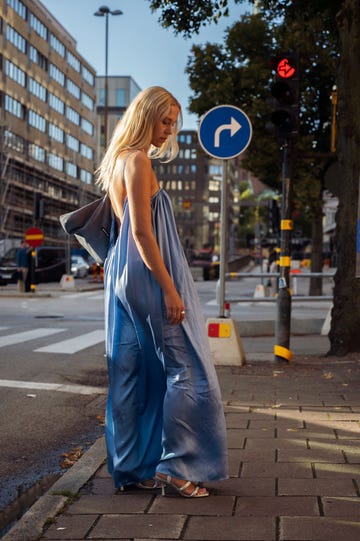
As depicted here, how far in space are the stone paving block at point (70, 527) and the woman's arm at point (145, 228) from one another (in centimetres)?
92

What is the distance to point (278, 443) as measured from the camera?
194 inches

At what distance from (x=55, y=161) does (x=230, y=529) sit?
7297 centimetres

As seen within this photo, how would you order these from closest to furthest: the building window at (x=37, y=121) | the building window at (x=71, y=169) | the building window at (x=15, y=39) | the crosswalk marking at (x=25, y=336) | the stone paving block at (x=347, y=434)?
the stone paving block at (x=347, y=434)
the crosswalk marking at (x=25, y=336)
the building window at (x=15, y=39)
the building window at (x=37, y=121)
the building window at (x=71, y=169)

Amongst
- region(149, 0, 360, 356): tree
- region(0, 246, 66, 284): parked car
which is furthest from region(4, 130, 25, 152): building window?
region(149, 0, 360, 356): tree

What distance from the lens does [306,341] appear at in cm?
1278

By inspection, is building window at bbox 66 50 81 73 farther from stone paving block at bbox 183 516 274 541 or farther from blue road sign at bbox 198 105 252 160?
stone paving block at bbox 183 516 274 541

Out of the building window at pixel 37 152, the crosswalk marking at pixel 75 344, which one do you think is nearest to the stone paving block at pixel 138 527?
the crosswalk marking at pixel 75 344

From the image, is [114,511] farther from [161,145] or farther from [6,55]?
[6,55]

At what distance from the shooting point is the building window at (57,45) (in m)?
72.9

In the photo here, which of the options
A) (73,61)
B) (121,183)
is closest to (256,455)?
(121,183)

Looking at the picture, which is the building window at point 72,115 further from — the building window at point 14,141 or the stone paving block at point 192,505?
the stone paving block at point 192,505

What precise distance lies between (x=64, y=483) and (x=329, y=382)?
4.24m

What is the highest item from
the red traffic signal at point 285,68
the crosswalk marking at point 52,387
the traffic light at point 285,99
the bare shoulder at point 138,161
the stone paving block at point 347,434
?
the red traffic signal at point 285,68

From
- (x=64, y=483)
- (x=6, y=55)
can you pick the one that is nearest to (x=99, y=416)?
(x=64, y=483)
